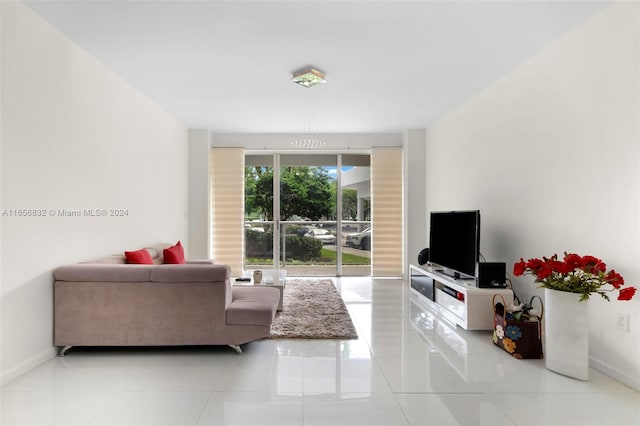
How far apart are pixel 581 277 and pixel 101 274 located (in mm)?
3583

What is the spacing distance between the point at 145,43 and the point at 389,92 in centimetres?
273

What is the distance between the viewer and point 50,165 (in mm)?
2980

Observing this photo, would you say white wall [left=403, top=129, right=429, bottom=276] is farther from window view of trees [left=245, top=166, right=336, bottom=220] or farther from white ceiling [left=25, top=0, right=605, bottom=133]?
white ceiling [left=25, top=0, right=605, bottom=133]

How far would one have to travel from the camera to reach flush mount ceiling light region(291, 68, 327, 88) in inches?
150

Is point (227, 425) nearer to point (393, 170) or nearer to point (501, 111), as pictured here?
point (501, 111)

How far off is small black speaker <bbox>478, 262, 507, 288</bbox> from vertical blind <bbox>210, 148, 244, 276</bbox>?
4.36 m

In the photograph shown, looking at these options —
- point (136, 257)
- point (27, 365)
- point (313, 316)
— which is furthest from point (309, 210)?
point (27, 365)

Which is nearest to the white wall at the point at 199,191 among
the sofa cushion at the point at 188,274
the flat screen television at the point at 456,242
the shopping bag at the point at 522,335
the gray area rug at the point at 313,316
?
the gray area rug at the point at 313,316

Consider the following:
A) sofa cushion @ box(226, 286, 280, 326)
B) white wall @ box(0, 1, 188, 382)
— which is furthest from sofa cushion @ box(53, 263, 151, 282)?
sofa cushion @ box(226, 286, 280, 326)

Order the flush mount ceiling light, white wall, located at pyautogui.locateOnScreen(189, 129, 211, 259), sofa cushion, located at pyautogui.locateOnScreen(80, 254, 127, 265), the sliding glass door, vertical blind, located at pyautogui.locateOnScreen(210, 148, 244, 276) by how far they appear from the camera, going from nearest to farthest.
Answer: sofa cushion, located at pyautogui.locateOnScreen(80, 254, 127, 265), the flush mount ceiling light, white wall, located at pyautogui.locateOnScreen(189, 129, 211, 259), vertical blind, located at pyautogui.locateOnScreen(210, 148, 244, 276), the sliding glass door

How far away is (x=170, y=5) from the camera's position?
8.75 ft

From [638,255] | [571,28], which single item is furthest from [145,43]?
[638,255]

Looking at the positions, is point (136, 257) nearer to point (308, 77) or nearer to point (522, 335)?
point (308, 77)

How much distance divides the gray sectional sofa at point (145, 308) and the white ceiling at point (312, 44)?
193 cm
